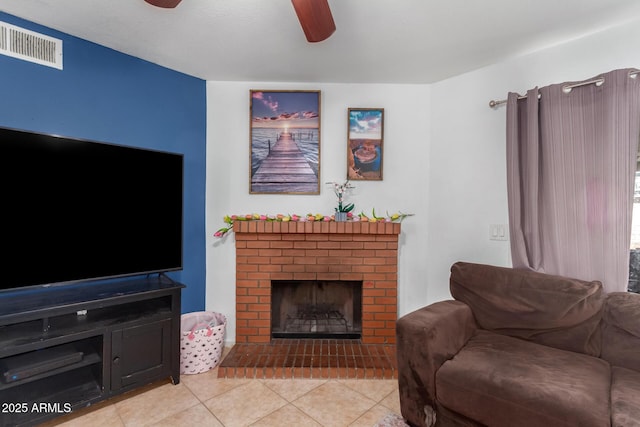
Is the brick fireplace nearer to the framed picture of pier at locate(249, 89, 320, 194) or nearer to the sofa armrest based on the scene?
the framed picture of pier at locate(249, 89, 320, 194)

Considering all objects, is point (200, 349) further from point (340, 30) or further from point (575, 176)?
point (575, 176)

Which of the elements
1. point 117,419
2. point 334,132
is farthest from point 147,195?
point 334,132

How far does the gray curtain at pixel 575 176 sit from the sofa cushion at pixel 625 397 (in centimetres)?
50

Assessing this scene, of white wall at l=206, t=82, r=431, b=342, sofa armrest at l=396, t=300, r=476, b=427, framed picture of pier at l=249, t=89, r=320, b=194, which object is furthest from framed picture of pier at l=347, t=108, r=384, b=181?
sofa armrest at l=396, t=300, r=476, b=427

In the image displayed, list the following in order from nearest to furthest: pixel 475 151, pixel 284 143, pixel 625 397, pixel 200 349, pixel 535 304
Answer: pixel 625 397, pixel 535 304, pixel 200 349, pixel 475 151, pixel 284 143

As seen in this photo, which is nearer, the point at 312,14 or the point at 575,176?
the point at 312,14

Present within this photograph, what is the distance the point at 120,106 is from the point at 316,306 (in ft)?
7.46

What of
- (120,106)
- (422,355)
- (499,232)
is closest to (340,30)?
(120,106)

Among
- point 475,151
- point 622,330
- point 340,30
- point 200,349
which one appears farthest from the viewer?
point 475,151

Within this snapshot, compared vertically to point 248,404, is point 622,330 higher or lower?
higher

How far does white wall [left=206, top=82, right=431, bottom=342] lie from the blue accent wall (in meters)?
0.12

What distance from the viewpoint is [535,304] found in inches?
65.2

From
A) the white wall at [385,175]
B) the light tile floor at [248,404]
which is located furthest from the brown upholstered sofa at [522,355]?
the white wall at [385,175]

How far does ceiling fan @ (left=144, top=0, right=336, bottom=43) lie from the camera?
1182 millimetres
